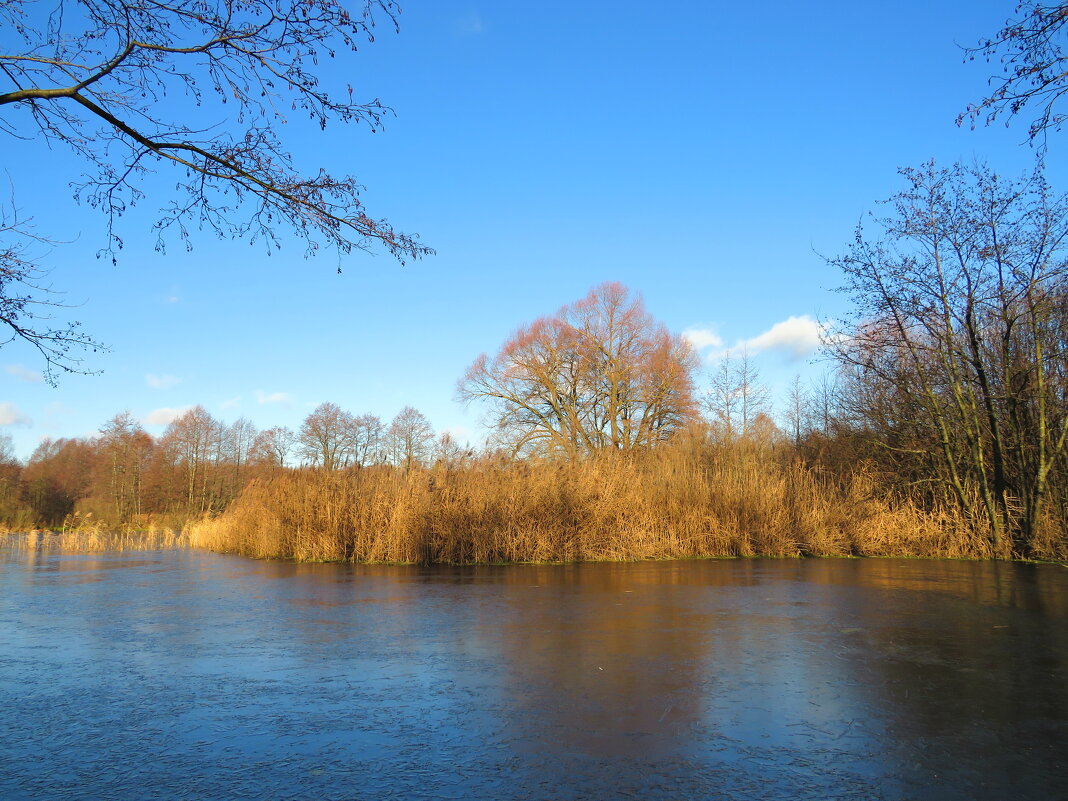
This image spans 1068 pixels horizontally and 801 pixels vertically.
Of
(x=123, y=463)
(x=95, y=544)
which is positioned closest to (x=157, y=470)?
(x=123, y=463)

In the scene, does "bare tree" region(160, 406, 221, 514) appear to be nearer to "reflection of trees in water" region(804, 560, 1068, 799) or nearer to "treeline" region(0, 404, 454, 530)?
"treeline" region(0, 404, 454, 530)

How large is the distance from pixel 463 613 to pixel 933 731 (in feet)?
18.4

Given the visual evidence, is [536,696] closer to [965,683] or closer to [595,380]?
[965,683]

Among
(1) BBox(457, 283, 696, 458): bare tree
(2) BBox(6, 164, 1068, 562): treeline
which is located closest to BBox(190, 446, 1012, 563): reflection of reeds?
(2) BBox(6, 164, 1068, 562): treeline

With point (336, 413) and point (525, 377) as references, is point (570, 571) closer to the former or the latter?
point (525, 377)

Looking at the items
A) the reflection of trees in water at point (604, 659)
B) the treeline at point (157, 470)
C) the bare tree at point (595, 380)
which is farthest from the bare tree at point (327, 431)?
the reflection of trees in water at point (604, 659)

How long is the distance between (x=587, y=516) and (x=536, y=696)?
38.3 ft

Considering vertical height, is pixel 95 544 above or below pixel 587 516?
below

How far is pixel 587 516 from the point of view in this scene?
655 inches

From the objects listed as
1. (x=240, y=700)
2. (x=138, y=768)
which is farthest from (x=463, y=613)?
(x=138, y=768)

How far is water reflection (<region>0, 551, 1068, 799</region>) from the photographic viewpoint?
140 inches

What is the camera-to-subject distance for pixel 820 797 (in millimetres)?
3303

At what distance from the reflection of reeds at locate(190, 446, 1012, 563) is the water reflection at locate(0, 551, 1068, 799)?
18.7ft

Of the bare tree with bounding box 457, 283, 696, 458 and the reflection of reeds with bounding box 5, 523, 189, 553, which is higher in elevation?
the bare tree with bounding box 457, 283, 696, 458
